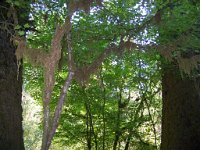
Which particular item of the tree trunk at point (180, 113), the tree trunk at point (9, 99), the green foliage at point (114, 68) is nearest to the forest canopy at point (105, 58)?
A: the green foliage at point (114, 68)

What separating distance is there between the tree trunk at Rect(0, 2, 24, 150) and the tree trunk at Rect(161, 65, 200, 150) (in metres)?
3.75

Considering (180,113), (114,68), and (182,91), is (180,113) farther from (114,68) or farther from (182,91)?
(114,68)

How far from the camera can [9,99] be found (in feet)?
17.2

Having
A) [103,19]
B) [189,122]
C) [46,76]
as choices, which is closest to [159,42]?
[103,19]

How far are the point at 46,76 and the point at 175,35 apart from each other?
3.79 metres

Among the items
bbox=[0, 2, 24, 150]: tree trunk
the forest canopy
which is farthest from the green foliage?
bbox=[0, 2, 24, 150]: tree trunk

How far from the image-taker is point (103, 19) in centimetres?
646

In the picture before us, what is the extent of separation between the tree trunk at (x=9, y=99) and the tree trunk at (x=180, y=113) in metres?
3.75

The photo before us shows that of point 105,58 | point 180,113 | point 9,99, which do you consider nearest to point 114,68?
point 180,113

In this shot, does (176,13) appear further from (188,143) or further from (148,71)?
(148,71)

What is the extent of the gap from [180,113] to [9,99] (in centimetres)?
409

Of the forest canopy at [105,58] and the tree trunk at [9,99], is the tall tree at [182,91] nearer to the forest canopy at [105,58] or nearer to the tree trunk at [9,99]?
the forest canopy at [105,58]

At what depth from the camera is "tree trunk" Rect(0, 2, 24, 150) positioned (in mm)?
5086

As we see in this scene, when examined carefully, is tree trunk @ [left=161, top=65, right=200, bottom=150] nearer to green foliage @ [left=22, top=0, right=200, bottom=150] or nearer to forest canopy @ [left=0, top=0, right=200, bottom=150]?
forest canopy @ [left=0, top=0, right=200, bottom=150]
